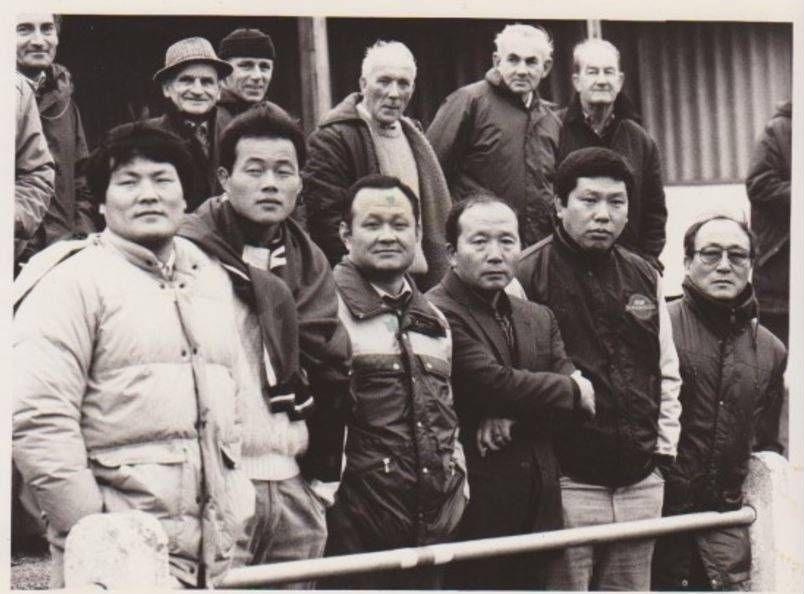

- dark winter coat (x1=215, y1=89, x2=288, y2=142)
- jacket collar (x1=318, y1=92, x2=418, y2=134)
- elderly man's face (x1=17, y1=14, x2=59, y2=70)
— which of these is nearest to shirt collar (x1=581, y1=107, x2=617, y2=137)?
jacket collar (x1=318, y1=92, x2=418, y2=134)

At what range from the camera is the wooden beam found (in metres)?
5.93

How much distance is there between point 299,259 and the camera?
3.72m

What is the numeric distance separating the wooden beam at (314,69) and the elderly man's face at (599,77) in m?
1.29

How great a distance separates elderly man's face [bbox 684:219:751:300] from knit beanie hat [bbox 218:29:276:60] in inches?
54.5

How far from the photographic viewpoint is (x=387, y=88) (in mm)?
4500

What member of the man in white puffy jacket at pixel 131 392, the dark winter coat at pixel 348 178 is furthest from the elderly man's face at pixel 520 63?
the man in white puffy jacket at pixel 131 392

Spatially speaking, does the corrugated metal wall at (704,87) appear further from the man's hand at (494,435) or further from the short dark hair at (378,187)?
the man's hand at (494,435)

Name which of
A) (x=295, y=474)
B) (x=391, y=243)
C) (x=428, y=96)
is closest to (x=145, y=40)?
(x=428, y=96)

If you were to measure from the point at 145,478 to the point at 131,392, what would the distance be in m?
0.18

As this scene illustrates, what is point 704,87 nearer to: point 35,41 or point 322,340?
point 35,41

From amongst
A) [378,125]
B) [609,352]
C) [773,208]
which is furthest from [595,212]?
[773,208]

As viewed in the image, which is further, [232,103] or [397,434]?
[232,103]

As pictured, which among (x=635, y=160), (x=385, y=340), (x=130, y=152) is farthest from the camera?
(x=635, y=160)

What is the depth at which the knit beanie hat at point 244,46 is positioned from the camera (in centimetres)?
457
